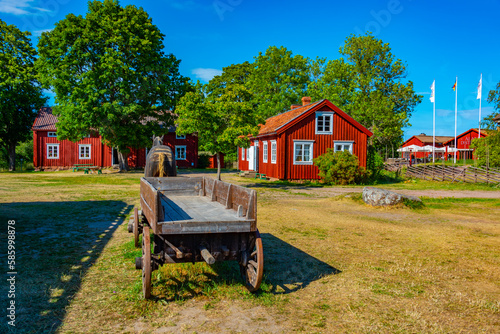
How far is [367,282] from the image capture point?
227 inches

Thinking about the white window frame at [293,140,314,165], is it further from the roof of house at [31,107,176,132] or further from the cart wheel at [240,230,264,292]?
the cart wheel at [240,230,264,292]

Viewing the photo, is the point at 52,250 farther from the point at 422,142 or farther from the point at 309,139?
the point at 422,142

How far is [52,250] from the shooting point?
7273 millimetres

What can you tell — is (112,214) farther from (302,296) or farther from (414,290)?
(414,290)

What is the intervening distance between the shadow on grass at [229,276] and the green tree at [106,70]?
77.0ft

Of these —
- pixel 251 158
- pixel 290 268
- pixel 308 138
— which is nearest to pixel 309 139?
pixel 308 138

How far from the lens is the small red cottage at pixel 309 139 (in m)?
25.3

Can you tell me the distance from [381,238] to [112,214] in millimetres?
7869

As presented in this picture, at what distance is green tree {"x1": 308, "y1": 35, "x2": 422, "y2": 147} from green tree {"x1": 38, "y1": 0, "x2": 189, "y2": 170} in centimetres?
2092

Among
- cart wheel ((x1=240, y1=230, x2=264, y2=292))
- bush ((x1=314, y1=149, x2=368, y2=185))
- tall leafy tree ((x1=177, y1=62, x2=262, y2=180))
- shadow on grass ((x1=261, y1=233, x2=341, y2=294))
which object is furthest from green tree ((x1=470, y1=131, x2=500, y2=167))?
cart wheel ((x1=240, y1=230, x2=264, y2=292))

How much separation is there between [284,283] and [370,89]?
4353 cm

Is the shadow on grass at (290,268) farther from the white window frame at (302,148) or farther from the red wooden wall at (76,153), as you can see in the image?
the red wooden wall at (76,153)

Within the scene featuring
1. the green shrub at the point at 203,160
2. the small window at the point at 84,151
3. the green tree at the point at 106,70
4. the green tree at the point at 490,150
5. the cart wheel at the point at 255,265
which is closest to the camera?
the cart wheel at the point at 255,265

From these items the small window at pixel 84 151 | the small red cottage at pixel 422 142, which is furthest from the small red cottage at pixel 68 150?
the small red cottage at pixel 422 142
